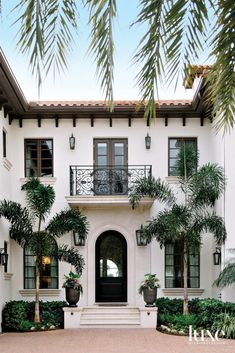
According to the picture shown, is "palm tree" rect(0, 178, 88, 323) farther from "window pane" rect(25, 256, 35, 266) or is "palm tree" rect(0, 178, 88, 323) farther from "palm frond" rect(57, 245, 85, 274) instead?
"window pane" rect(25, 256, 35, 266)

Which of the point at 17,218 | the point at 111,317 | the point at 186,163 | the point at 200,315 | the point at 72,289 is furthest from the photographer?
the point at 111,317

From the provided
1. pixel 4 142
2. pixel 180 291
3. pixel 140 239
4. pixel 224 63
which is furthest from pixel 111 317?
pixel 224 63

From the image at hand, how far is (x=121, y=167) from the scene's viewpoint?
17875mm

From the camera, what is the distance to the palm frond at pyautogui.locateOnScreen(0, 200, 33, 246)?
15648 mm

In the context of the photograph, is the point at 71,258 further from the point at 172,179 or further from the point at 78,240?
the point at 172,179

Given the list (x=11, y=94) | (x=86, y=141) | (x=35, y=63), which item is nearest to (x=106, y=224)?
(x=86, y=141)

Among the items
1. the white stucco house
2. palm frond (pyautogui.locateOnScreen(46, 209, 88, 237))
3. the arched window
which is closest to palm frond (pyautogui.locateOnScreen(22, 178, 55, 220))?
palm frond (pyautogui.locateOnScreen(46, 209, 88, 237))

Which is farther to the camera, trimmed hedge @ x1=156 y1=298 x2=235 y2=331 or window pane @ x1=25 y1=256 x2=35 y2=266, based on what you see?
window pane @ x1=25 y1=256 x2=35 y2=266

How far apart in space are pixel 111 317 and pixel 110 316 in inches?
2.3

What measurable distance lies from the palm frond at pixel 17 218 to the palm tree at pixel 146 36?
39.1 feet

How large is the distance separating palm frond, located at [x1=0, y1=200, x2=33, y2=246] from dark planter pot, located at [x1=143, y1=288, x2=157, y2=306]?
3696 millimetres

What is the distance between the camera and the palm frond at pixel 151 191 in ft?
52.5

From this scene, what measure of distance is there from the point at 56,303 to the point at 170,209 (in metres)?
4.42

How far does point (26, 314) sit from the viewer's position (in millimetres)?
15969
